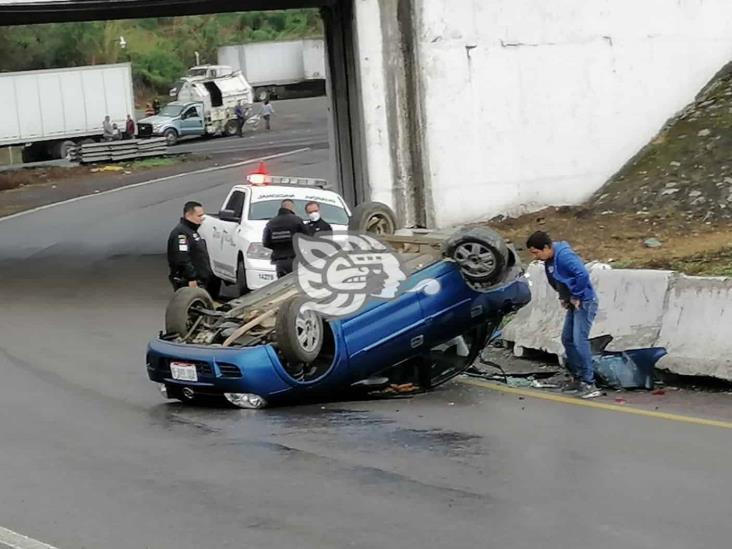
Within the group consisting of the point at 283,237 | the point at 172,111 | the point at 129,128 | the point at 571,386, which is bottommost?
the point at 571,386

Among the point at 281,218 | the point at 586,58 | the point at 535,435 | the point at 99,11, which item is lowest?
the point at 535,435

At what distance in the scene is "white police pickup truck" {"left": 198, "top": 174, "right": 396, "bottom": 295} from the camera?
1716cm

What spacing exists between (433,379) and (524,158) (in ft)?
32.5

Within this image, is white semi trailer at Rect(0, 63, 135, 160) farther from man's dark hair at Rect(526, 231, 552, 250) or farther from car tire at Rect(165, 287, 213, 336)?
man's dark hair at Rect(526, 231, 552, 250)

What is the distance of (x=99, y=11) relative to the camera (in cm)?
2269

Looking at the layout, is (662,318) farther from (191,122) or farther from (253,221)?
(191,122)

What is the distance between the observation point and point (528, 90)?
2027 cm

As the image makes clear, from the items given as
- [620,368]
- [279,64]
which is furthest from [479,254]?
[279,64]

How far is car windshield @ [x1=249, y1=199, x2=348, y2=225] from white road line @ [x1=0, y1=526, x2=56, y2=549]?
1097 centimetres

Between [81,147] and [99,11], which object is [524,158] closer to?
[99,11]

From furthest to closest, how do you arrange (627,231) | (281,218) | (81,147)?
(81,147), (627,231), (281,218)

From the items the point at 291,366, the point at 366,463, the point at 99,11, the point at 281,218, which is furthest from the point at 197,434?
the point at 99,11

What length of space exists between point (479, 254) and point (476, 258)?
47 millimetres

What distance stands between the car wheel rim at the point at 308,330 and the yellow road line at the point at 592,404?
2.10 meters
